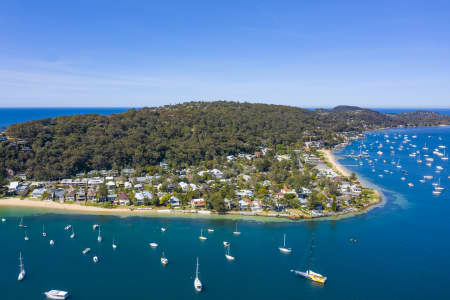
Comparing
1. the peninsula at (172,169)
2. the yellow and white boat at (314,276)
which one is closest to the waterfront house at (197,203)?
the peninsula at (172,169)

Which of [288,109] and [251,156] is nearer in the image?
[251,156]

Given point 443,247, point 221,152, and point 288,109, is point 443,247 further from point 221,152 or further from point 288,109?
point 288,109

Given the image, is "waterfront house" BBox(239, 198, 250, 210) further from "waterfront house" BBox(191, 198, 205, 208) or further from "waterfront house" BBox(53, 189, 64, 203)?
"waterfront house" BBox(53, 189, 64, 203)

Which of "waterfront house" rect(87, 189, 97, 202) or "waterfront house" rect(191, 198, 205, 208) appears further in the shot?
"waterfront house" rect(87, 189, 97, 202)

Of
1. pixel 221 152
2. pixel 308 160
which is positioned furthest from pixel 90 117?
pixel 308 160

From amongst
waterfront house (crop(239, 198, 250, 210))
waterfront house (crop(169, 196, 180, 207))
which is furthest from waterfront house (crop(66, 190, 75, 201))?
waterfront house (crop(239, 198, 250, 210))

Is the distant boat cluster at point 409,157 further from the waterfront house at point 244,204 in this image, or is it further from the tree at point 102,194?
the tree at point 102,194
